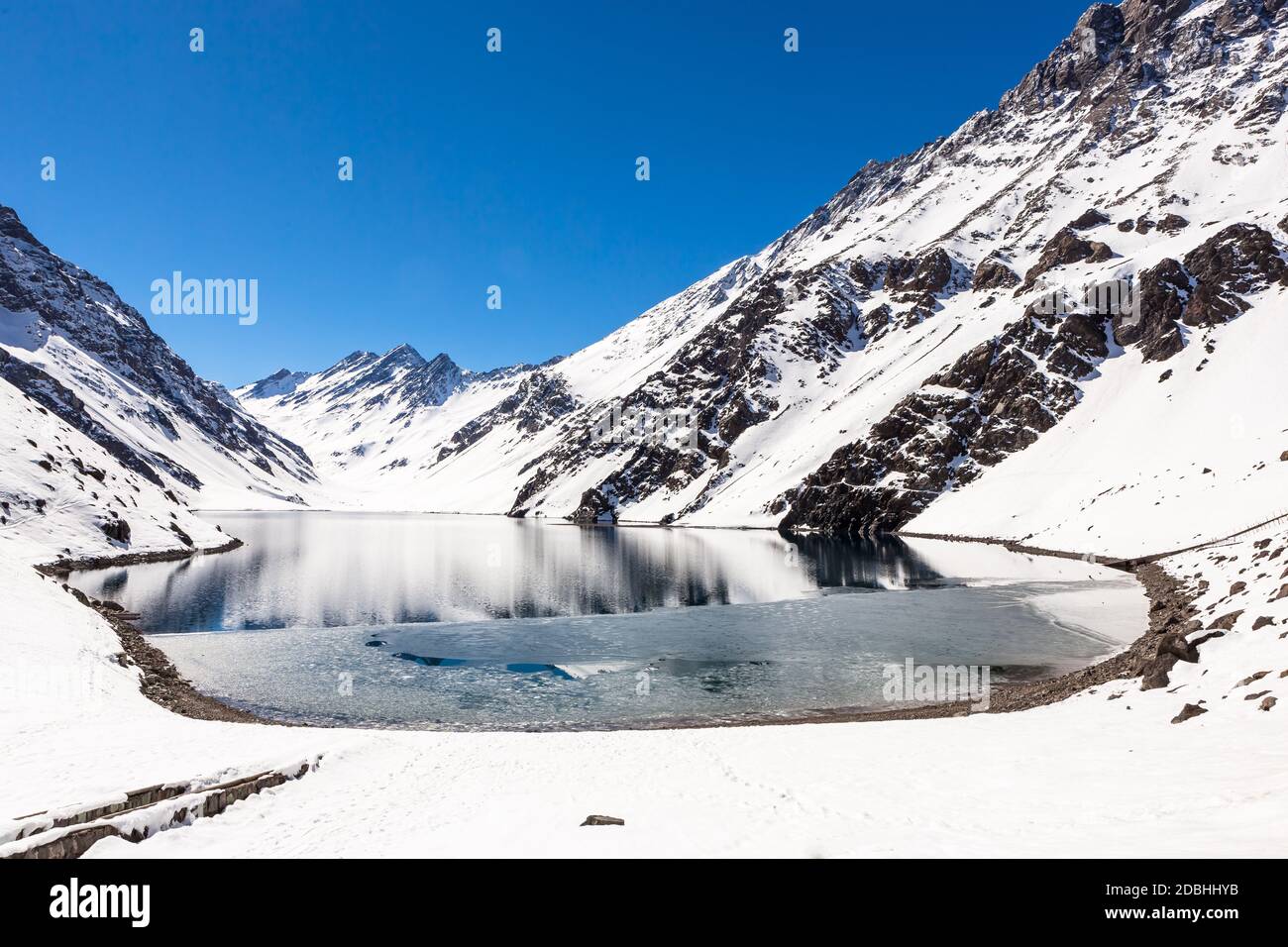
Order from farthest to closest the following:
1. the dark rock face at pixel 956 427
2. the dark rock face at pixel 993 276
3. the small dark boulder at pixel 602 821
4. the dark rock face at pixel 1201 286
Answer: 1. the dark rock face at pixel 993 276
2. the dark rock face at pixel 956 427
3. the dark rock face at pixel 1201 286
4. the small dark boulder at pixel 602 821

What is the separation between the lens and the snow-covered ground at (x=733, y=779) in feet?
39.7

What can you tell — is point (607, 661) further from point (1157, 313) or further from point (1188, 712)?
point (1157, 313)

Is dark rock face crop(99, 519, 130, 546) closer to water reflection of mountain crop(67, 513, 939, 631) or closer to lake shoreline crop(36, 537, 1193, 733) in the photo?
water reflection of mountain crop(67, 513, 939, 631)

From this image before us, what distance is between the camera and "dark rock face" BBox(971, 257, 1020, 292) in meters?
179

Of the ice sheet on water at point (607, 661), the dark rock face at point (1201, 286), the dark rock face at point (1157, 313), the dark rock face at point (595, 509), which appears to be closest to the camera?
the ice sheet on water at point (607, 661)

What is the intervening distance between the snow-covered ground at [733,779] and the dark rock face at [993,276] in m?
178

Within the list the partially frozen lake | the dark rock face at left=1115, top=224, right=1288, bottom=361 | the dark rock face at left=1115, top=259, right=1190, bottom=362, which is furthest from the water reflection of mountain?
the dark rock face at left=1115, top=224, right=1288, bottom=361

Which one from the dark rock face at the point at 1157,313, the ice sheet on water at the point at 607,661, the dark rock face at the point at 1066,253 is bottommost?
the ice sheet on water at the point at 607,661

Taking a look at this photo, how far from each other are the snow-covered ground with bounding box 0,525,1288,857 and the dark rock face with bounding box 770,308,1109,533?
106 m

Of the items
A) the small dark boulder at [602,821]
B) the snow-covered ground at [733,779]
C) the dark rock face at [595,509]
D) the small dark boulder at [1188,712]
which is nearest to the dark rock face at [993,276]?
the dark rock face at [595,509]

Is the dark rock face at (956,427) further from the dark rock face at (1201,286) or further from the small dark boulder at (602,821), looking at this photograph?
the small dark boulder at (602,821)
